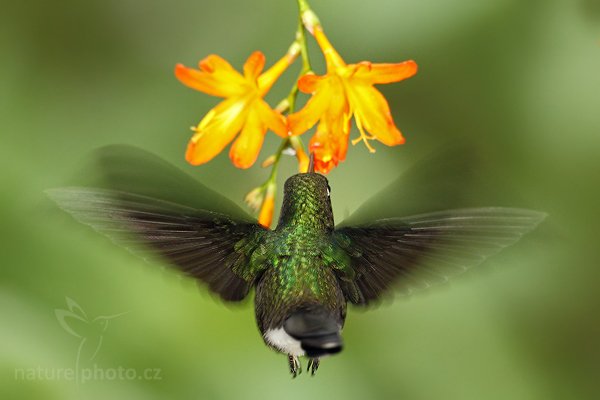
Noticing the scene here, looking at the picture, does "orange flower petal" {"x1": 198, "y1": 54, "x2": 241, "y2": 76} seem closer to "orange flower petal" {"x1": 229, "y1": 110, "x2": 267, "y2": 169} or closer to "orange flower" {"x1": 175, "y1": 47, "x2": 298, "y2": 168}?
"orange flower" {"x1": 175, "y1": 47, "x2": 298, "y2": 168}

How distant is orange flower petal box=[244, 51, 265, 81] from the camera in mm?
1821

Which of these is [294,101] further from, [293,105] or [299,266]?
[299,266]

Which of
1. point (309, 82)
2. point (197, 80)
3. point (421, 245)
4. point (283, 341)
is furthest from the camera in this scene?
point (197, 80)

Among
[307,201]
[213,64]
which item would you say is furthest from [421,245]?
[213,64]

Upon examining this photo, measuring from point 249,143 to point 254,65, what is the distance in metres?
0.19

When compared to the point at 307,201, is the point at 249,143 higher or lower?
higher

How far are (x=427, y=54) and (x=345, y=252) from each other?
1.44 metres

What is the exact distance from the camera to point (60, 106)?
295 centimetres

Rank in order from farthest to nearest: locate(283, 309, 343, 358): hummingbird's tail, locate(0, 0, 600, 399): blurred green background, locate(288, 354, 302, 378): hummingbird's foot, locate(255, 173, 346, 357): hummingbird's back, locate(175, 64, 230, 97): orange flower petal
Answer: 1. locate(0, 0, 600, 399): blurred green background
2. locate(175, 64, 230, 97): orange flower petal
3. locate(288, 354, 302, 378): hummingbird's foot
4. locate(255, 173, 346, 357): hummingbird's back
5. locate(283, 309, 343, 358): hummingbird's tail

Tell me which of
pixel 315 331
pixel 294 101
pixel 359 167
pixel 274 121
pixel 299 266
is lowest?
pixel 315 331

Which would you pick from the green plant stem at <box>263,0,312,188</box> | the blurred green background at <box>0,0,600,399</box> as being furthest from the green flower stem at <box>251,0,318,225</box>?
the blurred green background at <box>0,0,600,399</box>

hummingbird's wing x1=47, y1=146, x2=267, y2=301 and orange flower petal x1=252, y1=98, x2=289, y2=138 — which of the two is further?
orange flower petal x1=252, y1=98, x2=289, y2=138

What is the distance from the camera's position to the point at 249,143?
1.93 m

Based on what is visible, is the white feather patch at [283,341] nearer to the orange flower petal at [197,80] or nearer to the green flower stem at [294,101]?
the green flower stem at [294,101]
